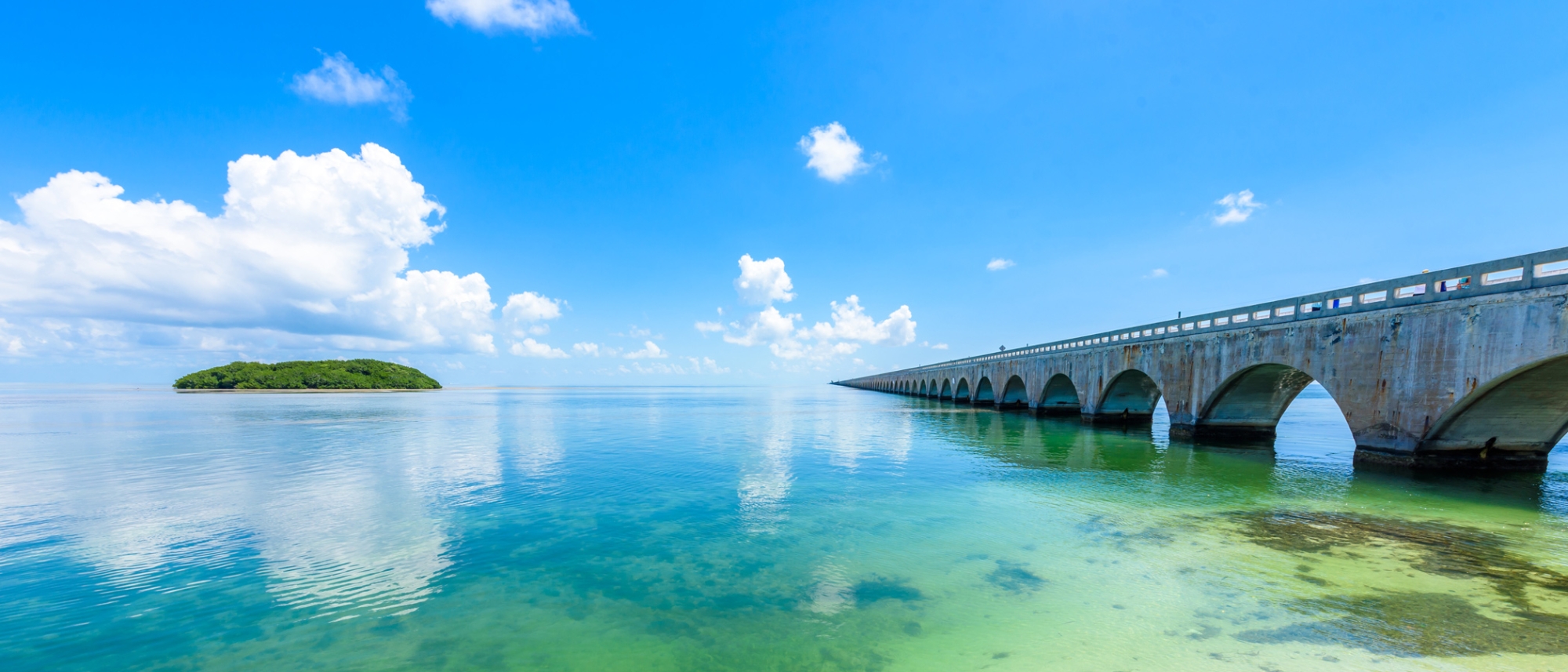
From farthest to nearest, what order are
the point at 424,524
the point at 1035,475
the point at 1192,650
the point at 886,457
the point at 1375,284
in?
the point at 886,457, the point at 1035,475, the point at 1375,284, the point at 424,524, the point at 1192,650

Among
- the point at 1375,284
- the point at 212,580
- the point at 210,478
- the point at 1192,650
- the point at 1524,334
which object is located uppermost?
the point at 1375,284

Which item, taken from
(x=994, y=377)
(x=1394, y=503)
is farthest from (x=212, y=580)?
(x=994, y=377)

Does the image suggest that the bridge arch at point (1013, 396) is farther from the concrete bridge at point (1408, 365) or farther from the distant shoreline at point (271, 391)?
the distant shoreline at point (271, 391)

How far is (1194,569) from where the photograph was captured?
8.77 metres

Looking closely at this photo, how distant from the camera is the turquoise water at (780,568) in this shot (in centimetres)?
633

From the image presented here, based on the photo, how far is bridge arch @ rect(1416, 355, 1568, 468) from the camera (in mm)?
13414

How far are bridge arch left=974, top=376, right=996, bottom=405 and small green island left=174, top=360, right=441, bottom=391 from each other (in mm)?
124617

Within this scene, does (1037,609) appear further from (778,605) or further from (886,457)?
(886,457)

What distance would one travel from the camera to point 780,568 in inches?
361

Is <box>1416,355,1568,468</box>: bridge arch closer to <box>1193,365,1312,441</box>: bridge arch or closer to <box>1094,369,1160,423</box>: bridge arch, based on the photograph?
<box>1193,365,1312,441</box>: bridge arch

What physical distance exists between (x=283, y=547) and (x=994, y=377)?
4769cm

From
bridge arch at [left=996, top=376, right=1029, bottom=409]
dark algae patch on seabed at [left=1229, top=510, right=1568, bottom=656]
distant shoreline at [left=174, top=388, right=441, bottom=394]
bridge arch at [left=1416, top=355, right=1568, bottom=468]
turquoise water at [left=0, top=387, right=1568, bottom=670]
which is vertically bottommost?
distant shoreline at [left=174, top=388, right=441, bottom=394]

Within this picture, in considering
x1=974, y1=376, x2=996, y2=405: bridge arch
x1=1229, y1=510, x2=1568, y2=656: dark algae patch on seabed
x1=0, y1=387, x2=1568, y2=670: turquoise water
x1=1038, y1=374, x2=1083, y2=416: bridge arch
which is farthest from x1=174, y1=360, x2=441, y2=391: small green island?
x1=1229, y1=510, x2=1568, y2=656: dark algae patch on seabed

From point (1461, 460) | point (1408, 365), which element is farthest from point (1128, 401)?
point (1408, 365)
